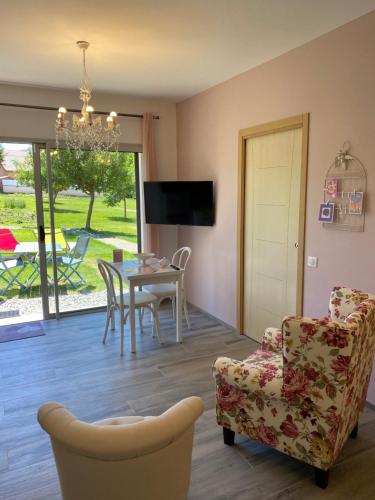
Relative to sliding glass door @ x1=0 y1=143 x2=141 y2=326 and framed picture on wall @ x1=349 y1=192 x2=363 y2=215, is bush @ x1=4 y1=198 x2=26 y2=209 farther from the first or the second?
framed picture on wall @ x1=349 y1=192 x2=363 y2=215

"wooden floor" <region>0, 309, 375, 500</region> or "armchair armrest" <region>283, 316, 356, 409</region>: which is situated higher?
"armchair armrest" <region>283, 316, 356, 409</region>

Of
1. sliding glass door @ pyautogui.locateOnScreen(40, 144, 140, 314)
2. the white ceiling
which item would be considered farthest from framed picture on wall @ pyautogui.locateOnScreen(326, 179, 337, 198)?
sliding glass door @ pyautogui.locateOnScreen(40, 144, 140, 314)

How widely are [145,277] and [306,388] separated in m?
2.20

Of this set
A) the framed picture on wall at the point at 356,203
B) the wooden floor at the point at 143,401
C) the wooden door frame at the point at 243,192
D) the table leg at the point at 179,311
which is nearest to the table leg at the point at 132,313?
the wooden floor at the point at 143,401

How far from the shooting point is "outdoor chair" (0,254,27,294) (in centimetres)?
466

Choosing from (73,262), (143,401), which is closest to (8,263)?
(73,262)

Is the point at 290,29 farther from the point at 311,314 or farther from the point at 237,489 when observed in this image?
the point at 237,489

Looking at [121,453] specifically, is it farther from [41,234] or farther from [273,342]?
[41,234]

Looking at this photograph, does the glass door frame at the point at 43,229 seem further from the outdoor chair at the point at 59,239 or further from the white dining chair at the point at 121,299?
the white dining chair at the point at 121,299

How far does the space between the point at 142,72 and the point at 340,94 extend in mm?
2009

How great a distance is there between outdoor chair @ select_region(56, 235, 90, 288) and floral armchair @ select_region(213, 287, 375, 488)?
323cm

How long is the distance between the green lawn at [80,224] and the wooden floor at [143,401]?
0.61 metres

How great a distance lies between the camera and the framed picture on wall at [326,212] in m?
2.98

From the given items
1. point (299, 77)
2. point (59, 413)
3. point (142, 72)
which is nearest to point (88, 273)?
point (142, 72)
